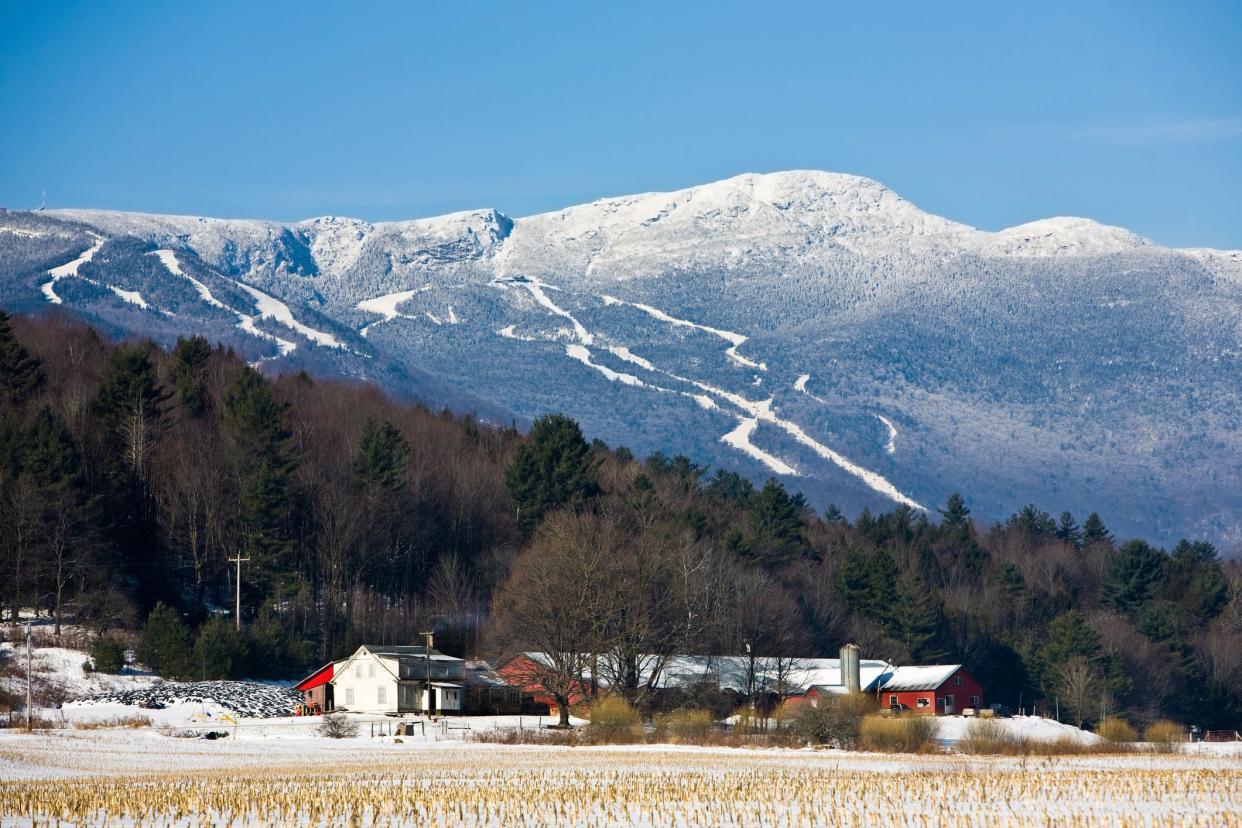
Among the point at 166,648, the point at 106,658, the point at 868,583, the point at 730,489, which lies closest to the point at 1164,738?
the point at 868,583

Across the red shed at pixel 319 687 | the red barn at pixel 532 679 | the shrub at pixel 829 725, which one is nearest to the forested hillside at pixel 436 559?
the red barn at pixel 532 679

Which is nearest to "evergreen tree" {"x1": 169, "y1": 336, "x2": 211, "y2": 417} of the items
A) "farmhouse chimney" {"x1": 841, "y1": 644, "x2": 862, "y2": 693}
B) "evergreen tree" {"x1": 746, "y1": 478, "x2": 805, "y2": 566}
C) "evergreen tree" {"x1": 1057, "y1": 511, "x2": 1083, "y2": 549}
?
"evergreen tree" {"x1": 746, "y1": 478, "x2": 805, "y2": 566}

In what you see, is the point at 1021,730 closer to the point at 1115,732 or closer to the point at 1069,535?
the point at 1115,732

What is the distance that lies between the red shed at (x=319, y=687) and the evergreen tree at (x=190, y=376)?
98.7 feet

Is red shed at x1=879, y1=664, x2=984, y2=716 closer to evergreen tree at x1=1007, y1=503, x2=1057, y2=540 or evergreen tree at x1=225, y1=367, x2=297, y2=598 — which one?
evergreen tree at x1=225, y1=367, x2=297, y2=598

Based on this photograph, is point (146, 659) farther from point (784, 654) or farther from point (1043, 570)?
point (1043, 570)

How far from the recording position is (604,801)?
38.3m

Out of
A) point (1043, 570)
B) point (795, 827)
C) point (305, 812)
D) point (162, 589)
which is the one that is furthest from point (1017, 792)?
point (1043, 570)

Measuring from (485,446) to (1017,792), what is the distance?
320ft

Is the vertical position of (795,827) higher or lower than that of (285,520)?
lower

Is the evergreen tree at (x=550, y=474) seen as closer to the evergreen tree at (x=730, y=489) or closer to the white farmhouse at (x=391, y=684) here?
the white farmhouse at (x=391, y=684)

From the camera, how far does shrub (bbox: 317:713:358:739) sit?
6906 cm

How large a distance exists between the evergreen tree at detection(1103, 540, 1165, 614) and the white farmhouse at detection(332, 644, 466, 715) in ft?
220

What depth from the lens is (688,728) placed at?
70000mm
